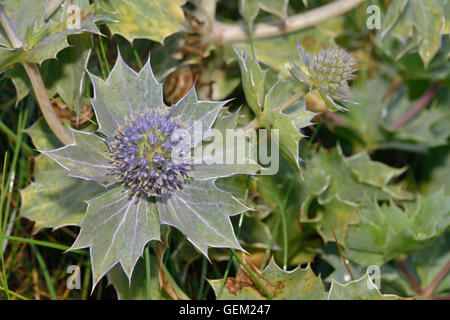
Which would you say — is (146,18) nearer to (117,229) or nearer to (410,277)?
(117,229)

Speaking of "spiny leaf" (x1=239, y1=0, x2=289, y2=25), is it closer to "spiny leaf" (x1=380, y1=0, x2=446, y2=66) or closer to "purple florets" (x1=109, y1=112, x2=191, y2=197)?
"spiny leaf" (x1=380, y1=0, x2=446, y2=66)

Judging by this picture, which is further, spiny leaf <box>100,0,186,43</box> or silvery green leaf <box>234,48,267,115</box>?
spiny leaf <box>100,0,186,43</box>

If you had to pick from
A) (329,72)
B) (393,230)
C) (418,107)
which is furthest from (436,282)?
(329,72)

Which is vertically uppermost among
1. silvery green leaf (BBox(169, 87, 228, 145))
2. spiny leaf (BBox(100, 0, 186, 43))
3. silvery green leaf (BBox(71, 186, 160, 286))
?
spiny leaf (BBox(100, 0, 186, 43))

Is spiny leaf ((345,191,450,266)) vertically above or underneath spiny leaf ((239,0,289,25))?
underneath

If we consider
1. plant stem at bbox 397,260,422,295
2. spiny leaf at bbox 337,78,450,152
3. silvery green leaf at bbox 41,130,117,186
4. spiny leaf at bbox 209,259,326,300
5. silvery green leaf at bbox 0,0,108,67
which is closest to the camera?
silvery green leaf at bbox 41,130,117,186

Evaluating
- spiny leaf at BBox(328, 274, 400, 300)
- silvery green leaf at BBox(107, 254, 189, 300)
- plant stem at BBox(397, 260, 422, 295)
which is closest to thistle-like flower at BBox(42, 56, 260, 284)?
silvery green leaf at BBox(107, 254, 189, 300)
